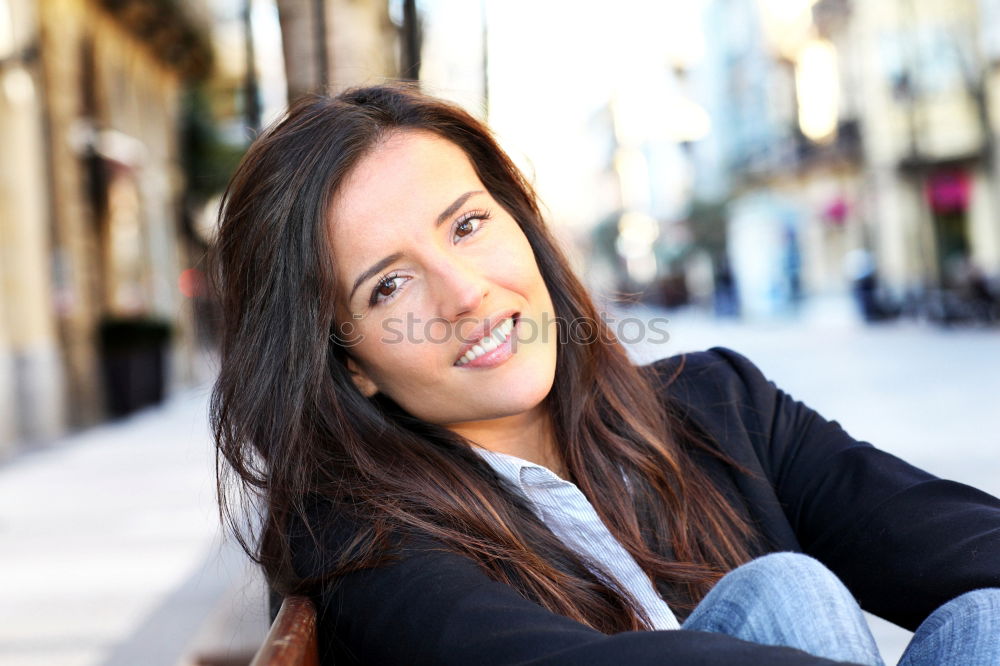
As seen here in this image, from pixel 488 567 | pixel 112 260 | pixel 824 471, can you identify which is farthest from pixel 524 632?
pixel 112 260

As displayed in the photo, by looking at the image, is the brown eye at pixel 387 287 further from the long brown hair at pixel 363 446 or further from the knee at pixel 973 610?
the knee at pixel 973 610

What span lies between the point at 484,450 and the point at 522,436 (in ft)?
0.75

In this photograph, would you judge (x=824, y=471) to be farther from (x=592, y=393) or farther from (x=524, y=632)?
(x=524, y=632)

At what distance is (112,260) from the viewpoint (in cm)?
1417

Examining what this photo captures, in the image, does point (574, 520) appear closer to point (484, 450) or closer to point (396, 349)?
point (484, 450)

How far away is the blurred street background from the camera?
4449 millimetres

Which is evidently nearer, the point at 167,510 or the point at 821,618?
the point at 821,618

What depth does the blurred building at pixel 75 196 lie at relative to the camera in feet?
35.7

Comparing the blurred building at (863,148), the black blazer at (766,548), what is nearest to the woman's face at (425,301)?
the black blazer at (766,548)

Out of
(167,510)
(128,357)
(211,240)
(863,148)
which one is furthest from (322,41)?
(863,148)

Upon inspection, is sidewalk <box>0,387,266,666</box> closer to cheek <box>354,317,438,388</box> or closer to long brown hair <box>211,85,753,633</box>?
long brown hair <box>211,85,753,633</box>

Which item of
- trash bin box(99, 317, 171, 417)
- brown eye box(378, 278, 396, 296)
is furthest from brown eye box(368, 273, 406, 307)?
trash bin box(99, 317, 171, 417)

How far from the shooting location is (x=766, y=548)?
197 centimetres

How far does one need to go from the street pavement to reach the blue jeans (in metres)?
0.84
